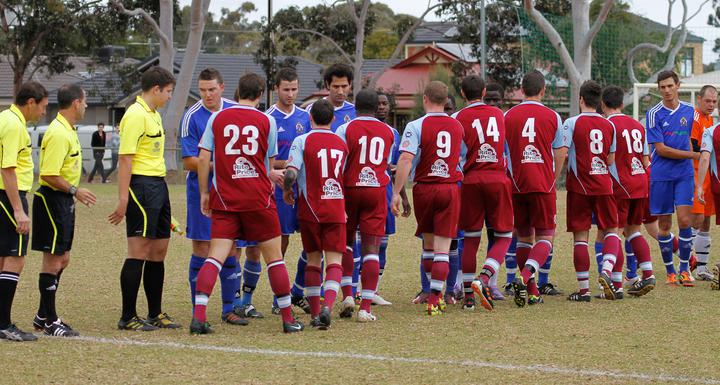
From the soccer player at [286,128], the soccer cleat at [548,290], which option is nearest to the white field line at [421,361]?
the soccer player at [286,128]

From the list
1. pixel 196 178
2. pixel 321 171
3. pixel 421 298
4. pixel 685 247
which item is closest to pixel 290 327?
pixel 321 171

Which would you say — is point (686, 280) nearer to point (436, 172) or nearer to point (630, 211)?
point (630, 211)

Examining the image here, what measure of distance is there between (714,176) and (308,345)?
18.7 ft

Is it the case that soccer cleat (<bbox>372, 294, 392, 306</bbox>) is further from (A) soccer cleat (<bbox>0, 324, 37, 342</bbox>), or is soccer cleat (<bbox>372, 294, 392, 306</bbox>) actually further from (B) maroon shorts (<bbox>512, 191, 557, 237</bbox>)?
(A) soccer cleat (<bbox>0, 324, 37, 342</bbox>)

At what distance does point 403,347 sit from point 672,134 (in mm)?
5501

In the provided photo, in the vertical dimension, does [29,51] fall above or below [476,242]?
above

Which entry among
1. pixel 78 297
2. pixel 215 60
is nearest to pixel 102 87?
pixel 215 60

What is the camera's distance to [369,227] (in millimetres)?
9344

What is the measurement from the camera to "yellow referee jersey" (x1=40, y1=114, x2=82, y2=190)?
327 inches

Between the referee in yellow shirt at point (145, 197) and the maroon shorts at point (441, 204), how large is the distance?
233cm

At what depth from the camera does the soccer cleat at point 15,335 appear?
818cm

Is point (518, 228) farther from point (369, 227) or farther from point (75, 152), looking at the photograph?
point (75, 152)

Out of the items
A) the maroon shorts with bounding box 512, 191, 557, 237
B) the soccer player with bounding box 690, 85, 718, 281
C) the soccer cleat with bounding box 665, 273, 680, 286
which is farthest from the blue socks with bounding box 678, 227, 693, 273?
the maroon shorts with bounding box 512, 191, 557, 237

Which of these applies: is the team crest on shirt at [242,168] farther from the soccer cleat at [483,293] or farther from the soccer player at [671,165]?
the soccer player at [671,165]
